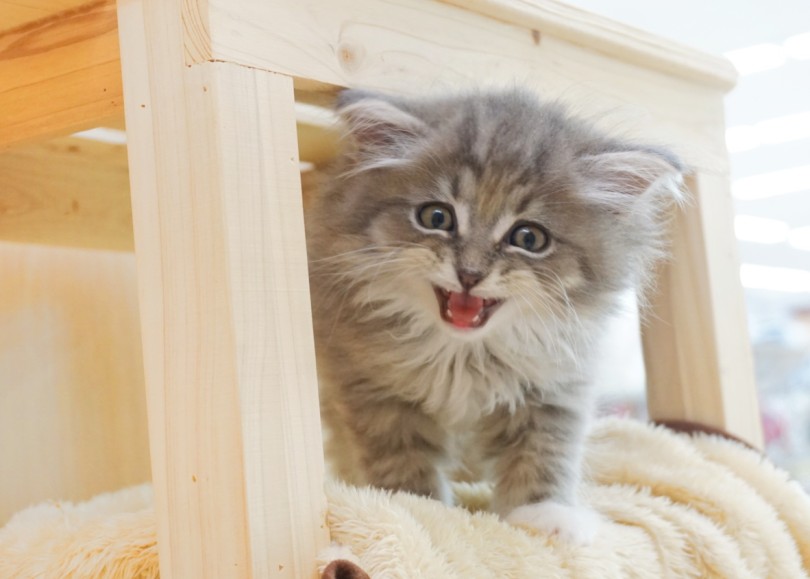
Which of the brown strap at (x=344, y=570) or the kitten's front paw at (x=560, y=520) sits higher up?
the brown strap at (x=344, y=570)

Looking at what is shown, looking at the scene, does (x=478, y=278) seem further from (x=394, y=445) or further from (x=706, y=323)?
(x=706, y=323)

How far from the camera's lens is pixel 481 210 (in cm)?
129

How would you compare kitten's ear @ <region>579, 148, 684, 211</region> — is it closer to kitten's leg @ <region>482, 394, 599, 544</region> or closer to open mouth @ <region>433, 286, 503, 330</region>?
open mouth @ <region>433, 286, 503, 330</region>

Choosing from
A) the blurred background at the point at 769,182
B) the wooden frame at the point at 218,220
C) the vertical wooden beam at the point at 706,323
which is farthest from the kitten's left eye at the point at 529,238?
the vertical wooden beam at the point at 706,323

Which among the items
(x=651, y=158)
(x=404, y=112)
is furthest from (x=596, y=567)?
(x=404, y=112)

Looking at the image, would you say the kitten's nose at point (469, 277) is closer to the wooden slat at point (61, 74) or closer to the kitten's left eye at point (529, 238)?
the kitten's left eye at point (529, 238)

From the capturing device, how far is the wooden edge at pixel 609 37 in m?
1.45

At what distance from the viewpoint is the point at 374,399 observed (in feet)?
4.85

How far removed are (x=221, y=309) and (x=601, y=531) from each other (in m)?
0.66

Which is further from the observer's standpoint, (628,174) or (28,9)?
(628,174)

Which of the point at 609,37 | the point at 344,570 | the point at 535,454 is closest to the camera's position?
the point at 344,570

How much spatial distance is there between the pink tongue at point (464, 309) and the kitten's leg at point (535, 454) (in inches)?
9.2

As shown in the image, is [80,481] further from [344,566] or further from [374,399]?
[344,566]

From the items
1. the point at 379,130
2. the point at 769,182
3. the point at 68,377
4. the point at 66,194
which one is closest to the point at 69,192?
the point at 66,194
